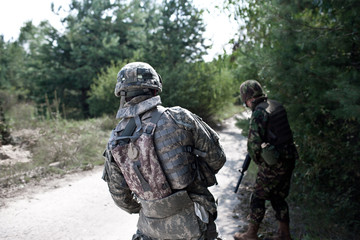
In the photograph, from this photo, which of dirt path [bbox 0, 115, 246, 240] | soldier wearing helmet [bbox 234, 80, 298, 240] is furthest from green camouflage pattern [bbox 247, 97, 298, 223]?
dirt path [bbox 0, 115, 246, 240]

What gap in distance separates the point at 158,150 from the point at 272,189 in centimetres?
186

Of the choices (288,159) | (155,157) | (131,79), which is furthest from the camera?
(288,159)

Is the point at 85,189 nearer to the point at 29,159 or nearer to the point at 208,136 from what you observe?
the point at 29,159

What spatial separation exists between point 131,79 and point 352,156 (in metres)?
3.59

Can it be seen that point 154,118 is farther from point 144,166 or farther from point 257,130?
point 257,130

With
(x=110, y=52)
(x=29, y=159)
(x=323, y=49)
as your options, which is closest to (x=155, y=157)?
(x=323, y=49)

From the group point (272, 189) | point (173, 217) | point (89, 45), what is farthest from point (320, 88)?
point (89, 45)

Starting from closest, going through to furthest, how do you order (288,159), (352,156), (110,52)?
(288,159)
(352,156)
(110,52)

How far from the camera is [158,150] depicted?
1936 mm

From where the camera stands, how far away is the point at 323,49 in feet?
11.9

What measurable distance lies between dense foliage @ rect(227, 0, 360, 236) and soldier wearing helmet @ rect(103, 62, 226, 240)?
69.5 inches

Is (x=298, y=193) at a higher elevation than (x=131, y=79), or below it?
below

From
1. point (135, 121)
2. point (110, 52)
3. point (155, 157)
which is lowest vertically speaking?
point (155, 157)

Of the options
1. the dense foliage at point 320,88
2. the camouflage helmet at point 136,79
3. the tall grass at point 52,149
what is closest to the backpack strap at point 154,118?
the camouflage helmet at point 136,79
